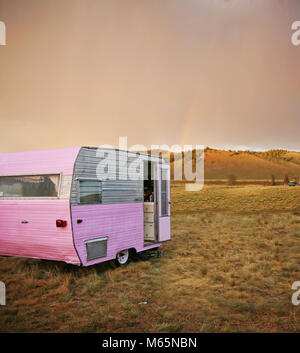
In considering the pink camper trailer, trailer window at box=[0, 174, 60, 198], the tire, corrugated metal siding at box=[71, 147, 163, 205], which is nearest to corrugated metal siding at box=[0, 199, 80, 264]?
the pink camper trailer

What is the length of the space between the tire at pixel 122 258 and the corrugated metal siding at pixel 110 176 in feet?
4.79

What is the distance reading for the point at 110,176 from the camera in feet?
29.2

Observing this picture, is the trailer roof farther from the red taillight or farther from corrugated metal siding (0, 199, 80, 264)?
the red taillight

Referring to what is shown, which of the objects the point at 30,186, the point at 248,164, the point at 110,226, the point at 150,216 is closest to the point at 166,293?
the point at 110,226

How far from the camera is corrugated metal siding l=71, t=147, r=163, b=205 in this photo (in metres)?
7.90

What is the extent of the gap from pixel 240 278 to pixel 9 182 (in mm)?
6497

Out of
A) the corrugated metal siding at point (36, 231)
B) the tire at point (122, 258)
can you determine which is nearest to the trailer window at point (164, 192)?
the tire at point (122, 258)

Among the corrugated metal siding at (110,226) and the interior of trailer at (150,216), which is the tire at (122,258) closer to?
the corrugated metal siding at (110,226)

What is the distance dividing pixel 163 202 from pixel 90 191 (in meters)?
3.53

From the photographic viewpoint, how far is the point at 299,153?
96812 mm

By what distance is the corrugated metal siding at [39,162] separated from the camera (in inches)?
310

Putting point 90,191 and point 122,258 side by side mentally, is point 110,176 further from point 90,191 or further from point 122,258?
point 122,258
